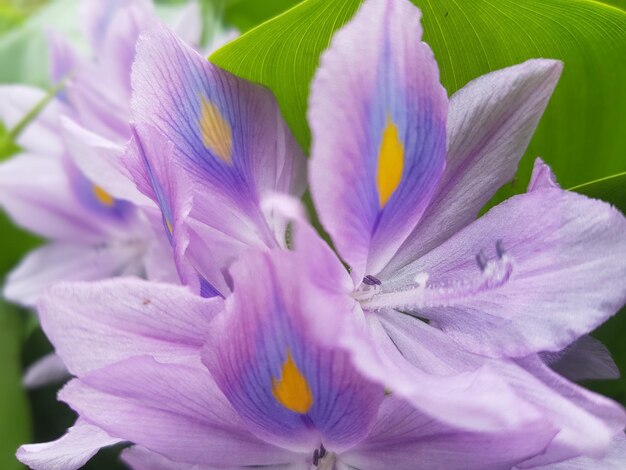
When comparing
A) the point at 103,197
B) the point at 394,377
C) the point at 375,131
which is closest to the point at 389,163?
the point at 375,131

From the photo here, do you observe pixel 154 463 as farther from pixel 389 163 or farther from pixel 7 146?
pixel 7 146

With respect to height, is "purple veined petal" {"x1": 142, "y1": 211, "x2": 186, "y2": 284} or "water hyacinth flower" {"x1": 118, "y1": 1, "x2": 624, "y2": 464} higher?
"water hyacinth flower" {"x1": 118, "y1": 1, "x2": 624, "y2": 464}

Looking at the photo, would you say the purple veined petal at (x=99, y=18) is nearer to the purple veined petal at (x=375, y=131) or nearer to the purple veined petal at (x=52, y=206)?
the purple veined petal at (x=52, y=206)

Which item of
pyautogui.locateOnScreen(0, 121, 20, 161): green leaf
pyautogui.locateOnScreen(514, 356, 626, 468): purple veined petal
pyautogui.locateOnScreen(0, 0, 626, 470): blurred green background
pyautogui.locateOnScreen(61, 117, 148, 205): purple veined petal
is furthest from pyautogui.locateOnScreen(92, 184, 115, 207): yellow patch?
pyautogui.locateOnScreen(514, 356, 626, 468): purple veined petal

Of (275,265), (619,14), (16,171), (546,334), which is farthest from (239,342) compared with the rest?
(16,171)

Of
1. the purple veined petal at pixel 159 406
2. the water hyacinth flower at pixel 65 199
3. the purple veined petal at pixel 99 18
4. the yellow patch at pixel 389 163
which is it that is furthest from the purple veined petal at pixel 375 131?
the purple veined petal at pixel 99 18

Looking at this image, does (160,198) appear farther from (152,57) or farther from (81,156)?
Answer: (81,156)

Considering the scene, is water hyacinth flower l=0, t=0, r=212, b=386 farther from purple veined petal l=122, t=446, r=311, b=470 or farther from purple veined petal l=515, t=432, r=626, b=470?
purple veined petal l=515, t=432, r=626, b=470
